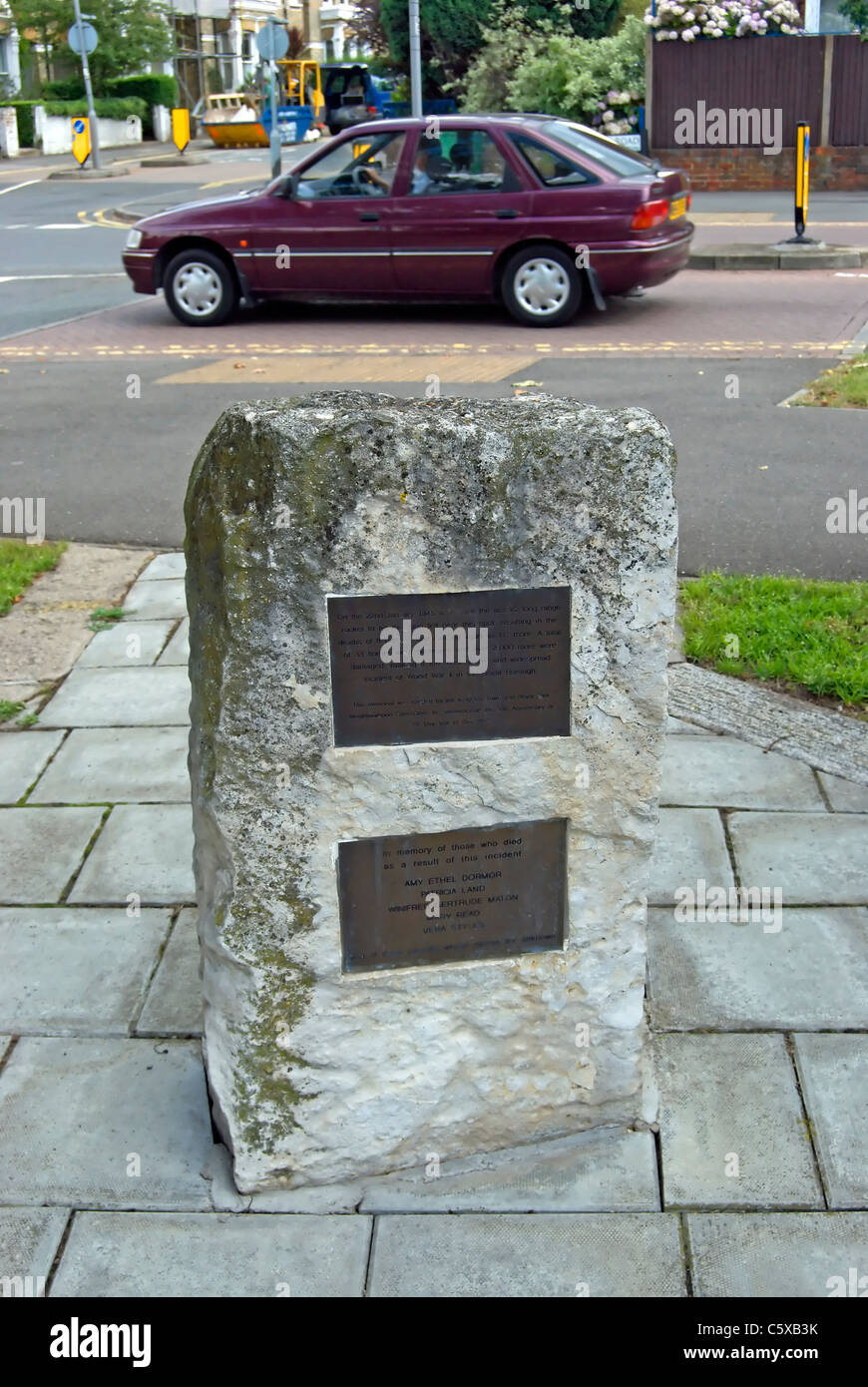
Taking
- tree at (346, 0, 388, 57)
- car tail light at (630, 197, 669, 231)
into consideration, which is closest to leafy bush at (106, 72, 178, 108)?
tree at (346, 0, 388, 57)

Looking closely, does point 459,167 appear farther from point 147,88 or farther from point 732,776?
point 147,88

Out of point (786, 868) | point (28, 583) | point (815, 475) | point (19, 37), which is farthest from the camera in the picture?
point (19, 37)

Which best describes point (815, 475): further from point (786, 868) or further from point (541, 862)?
point (541, 862)

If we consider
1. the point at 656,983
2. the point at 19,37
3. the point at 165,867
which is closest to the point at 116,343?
the point at 165,867

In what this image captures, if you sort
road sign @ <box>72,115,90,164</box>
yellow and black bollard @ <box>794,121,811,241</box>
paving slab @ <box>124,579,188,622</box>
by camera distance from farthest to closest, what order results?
1. road sign @ <box>72,115,90,164</box>
2. yellow and black bollard @ <box>794,121,811,241</box>
3. paving slab @ <box>124,579,188,622</box>

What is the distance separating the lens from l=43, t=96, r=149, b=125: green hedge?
40.7 meters

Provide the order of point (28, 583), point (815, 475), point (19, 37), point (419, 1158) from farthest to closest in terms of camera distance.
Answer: point (19, 37) < point (815, 475) < point (28, 583) < point (419, 1158)

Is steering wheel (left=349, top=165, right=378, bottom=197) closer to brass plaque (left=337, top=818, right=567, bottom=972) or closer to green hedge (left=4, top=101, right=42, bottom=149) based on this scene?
brass plaque (left=337, top=818, right=567, bottom=972)

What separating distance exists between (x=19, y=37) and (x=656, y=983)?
163ft

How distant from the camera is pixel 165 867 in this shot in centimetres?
454

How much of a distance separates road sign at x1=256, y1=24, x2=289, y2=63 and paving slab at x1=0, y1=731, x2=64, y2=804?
1970 cm

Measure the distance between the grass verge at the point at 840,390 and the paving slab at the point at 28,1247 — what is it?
798 cm

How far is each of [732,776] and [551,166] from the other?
861 centimetres

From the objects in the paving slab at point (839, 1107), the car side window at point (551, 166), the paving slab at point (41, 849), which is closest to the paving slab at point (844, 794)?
the paving slab at point (839, 1107)
